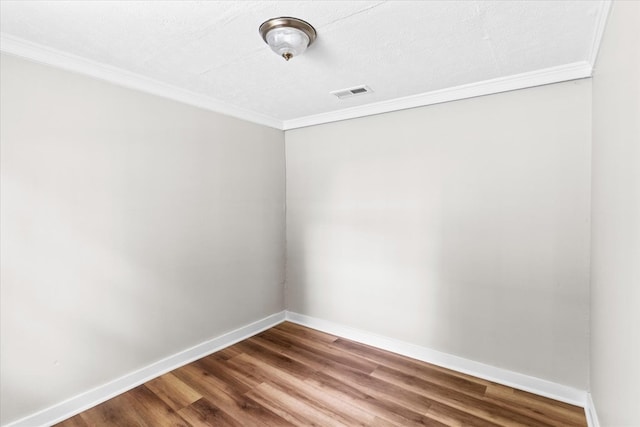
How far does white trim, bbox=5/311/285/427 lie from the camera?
1994 millimetres

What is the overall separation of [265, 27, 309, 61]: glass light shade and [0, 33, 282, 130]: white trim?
1274 mm

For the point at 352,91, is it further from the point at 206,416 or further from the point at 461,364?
the point at 206,416

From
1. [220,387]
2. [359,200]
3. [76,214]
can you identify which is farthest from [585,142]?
[76,214]

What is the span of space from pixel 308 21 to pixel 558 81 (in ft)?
6.04

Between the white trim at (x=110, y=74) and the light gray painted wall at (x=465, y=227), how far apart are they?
110cm

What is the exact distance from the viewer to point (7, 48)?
1.83m

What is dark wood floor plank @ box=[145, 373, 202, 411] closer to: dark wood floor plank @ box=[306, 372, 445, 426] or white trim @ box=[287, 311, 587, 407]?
dark wood floor plank @ box=[306, 372, 445, 426]

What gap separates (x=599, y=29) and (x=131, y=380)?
380cm

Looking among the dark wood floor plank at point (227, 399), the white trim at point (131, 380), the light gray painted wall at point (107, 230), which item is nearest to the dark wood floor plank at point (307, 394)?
the dark wood floor plank at point (227, 399)

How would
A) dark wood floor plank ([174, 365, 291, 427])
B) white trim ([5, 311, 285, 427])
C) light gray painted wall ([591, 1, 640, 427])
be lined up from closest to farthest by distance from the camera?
light gray painted wall ([591, 1, 640, 427]) < white trim ([5, 311, 285, 427]) < dark wood floor plank ([174, 365, 291, 427])

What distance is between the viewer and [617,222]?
4.51ft

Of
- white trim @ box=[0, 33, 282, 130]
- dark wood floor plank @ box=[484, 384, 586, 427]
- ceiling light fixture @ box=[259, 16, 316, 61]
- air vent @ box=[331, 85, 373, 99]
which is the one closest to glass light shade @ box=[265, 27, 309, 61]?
ceiling light fixture @ box=[259, 16, 316, 61]

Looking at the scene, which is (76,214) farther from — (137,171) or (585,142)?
(585,142)

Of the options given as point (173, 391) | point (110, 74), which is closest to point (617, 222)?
point (173, 391)
